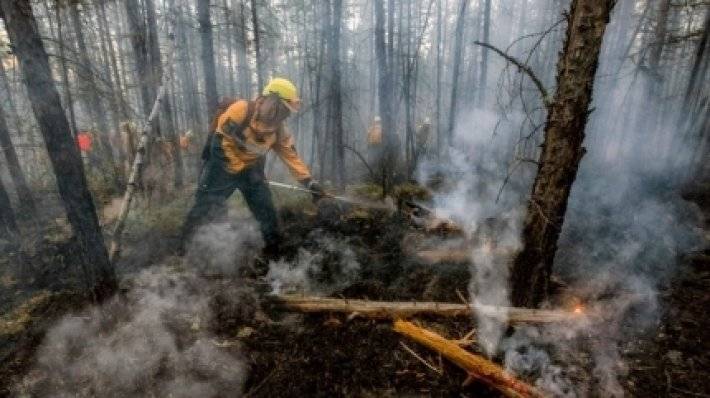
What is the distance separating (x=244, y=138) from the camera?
541 cm

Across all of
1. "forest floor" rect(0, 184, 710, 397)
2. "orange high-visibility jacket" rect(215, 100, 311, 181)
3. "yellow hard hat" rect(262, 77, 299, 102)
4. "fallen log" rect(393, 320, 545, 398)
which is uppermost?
"yellow hard hat" rect(262, 77, 299, 102)

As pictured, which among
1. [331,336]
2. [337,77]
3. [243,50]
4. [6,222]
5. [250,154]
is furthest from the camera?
[243,50]

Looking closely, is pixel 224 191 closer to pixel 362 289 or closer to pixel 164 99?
pixel 362 289

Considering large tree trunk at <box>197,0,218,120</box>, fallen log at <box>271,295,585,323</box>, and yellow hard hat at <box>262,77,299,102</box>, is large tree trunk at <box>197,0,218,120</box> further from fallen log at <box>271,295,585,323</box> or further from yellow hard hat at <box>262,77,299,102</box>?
fallen log at <box>271,295,585,323</box>

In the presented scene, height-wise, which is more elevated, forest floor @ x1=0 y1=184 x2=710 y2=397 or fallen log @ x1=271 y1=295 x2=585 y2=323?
fallen log @ x1=271 y1=295 x2=585 y2=323

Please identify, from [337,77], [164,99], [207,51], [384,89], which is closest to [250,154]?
[207,51]

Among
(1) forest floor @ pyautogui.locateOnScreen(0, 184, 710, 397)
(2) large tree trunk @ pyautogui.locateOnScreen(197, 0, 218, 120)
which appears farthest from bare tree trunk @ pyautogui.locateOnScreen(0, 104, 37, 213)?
(2) large tree trunk @ pyautogui.locateOnScreen(197, 0, 218, 120)

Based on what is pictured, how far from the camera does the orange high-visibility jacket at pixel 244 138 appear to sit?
17.3 ft

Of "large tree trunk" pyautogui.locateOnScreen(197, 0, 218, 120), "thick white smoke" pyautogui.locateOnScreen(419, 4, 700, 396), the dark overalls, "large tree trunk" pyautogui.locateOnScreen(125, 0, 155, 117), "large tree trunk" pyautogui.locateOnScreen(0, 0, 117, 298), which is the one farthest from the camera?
"large tree trunk" pyautogui.locateOnScreen(125, 0, 155, 117)

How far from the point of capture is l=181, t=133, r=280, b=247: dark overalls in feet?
18.0

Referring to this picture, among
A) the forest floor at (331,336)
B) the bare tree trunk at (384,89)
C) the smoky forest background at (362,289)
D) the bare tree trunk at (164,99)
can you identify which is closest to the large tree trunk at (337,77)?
the bare tree trunk at (384,89)

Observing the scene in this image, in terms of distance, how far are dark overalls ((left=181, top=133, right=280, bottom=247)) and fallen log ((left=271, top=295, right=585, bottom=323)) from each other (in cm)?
175

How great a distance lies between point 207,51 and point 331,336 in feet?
21.5

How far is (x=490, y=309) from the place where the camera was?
399 centimetres
